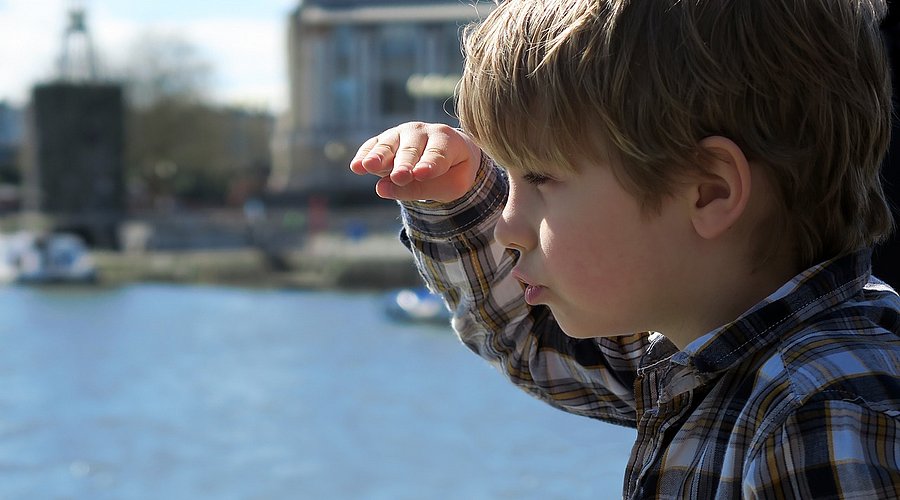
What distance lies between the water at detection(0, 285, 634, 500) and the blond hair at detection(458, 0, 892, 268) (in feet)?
2.46

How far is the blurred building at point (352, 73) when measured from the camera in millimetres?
13234

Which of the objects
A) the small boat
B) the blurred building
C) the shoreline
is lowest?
the shoreline

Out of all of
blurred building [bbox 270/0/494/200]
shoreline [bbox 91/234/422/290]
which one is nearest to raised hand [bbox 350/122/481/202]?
shoreline [bbox 91/234/422/290]

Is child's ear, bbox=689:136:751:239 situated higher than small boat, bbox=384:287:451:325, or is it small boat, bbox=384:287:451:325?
child's ear, bbox=689:136:751:239

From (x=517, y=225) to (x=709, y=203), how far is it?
0.08 m

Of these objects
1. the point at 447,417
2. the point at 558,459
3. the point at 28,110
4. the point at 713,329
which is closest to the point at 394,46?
the point at 28,110

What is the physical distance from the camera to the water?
317 cm

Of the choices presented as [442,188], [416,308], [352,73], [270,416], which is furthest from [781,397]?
[352,73]

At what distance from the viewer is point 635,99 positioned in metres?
0.42

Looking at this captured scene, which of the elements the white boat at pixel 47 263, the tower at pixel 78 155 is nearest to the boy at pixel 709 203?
the white boat at pixel 47 263

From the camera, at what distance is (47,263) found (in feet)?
32.8

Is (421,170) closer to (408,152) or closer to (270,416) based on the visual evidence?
(408,152)

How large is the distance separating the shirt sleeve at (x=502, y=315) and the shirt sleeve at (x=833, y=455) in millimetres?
215

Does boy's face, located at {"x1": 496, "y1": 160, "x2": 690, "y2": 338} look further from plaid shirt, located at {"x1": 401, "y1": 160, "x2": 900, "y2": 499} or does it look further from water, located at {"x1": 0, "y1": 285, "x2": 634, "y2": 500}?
water, located at {"x1": 0, "y1": 285, "x2": 634, "y2": 500}
